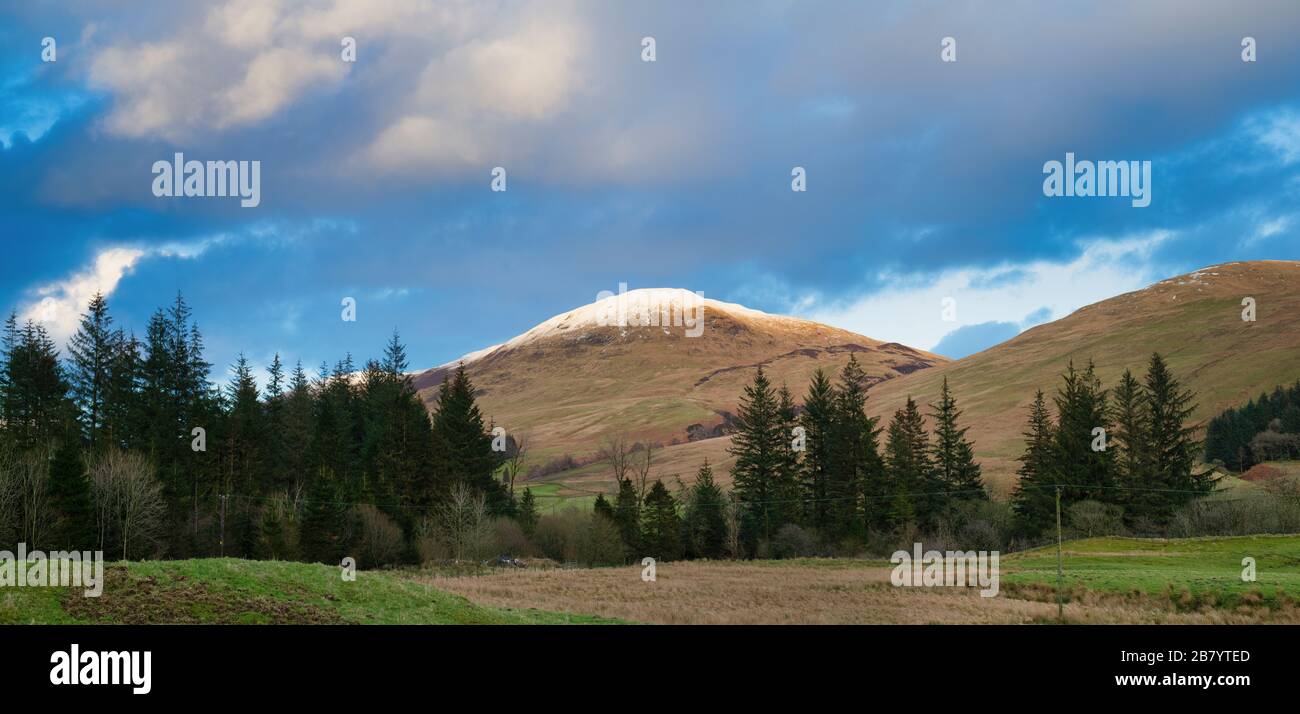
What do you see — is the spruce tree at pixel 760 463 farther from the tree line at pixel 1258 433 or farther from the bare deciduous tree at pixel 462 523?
the tree line at pixel 1258 433

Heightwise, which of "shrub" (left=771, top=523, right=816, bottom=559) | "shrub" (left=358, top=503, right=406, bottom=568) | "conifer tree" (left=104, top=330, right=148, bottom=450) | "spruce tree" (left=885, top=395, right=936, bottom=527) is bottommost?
"shrub" (left=771, top=523, right=816, bottom=559)

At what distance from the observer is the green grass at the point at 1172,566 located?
47028 mm

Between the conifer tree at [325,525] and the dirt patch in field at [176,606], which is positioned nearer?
the dirt patch in field at [176,606]

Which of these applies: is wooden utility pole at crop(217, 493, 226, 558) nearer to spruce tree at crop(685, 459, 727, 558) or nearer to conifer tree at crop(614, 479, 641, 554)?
conifer tree at crop(614, 479, 641, 554)

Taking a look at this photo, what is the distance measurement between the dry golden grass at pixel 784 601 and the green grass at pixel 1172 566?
3377mm

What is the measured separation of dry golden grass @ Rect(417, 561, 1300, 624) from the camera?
133 feet

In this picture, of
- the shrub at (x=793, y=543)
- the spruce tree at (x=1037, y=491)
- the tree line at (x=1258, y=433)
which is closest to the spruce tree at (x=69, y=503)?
the shrub at (x=793, y=543)

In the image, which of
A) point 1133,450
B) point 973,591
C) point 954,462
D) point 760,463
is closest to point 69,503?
point 973,591

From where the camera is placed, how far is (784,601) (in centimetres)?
4850

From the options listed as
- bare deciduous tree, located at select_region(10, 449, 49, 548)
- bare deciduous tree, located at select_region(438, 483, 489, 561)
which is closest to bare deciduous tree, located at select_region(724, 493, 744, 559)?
bare deciduous tree, located at select_region(438, 483, 489, 561)

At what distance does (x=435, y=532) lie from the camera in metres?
87.2

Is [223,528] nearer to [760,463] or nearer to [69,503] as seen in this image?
[69,503]

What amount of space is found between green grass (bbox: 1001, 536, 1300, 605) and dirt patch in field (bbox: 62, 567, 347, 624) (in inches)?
1709

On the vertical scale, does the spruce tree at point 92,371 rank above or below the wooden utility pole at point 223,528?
above
